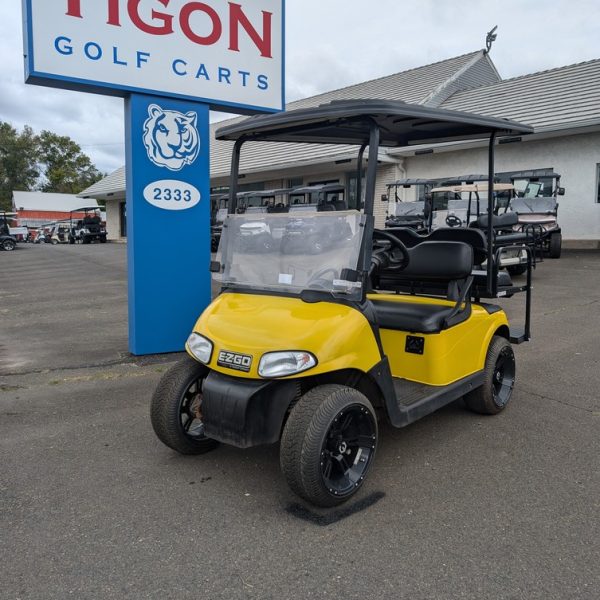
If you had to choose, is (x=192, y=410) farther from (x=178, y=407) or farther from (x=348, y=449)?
(x=348, y=449)

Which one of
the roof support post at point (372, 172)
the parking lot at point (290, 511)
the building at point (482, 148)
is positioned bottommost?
the parking lot at point (290, 511)

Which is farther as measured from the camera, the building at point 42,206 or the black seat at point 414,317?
the building at point 42,206

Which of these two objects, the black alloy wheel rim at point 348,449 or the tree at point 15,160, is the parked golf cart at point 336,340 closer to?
the black alloy wheel rim at point 348,449

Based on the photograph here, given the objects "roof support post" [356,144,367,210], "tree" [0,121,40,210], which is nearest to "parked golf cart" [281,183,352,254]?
"roof support post" [356,144,367,210]

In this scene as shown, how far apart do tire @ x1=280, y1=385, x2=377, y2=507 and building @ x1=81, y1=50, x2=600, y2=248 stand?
785 centimetres

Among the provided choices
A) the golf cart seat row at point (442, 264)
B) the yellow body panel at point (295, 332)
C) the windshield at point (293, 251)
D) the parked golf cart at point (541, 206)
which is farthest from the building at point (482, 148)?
the yellow body panel at point (295, 332)

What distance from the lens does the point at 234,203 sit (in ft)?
13.0

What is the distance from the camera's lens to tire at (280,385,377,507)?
9.05 feet

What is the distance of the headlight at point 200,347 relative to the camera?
3143 mm

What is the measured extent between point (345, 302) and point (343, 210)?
2.00 ft

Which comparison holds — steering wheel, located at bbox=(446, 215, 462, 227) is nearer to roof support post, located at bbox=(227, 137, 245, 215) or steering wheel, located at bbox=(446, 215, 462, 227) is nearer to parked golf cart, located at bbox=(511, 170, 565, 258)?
parked golf cart, located at bbox=(511, 170, 565, 258)

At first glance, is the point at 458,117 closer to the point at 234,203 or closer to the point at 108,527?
the point at 234,203

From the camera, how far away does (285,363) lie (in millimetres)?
2865

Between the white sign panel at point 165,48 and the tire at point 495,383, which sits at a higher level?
the white sign panel at point 165,48
